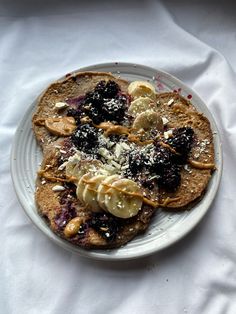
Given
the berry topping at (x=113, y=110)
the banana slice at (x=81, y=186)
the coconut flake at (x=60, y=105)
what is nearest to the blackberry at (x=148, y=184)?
the banana slice at (x=81, y=186)

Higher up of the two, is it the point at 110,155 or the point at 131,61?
the point at 131,61

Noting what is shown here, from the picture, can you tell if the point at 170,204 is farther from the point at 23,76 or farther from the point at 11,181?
the point at 23,76

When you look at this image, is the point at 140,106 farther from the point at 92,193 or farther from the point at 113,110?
the point at 92,193

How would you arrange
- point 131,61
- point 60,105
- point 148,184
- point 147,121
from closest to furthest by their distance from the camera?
point 148,184, point 147,121, point 60,105, point 131,61

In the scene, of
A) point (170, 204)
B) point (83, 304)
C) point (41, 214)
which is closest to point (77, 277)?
point (83, 304)

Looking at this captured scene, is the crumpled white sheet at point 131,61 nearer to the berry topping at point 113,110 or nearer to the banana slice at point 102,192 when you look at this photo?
the banana slice at point 102,192

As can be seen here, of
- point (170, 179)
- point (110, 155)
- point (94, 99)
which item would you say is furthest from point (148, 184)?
point (94, 99)

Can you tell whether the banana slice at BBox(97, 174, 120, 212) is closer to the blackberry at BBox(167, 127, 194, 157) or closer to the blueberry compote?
the blueberry compote
